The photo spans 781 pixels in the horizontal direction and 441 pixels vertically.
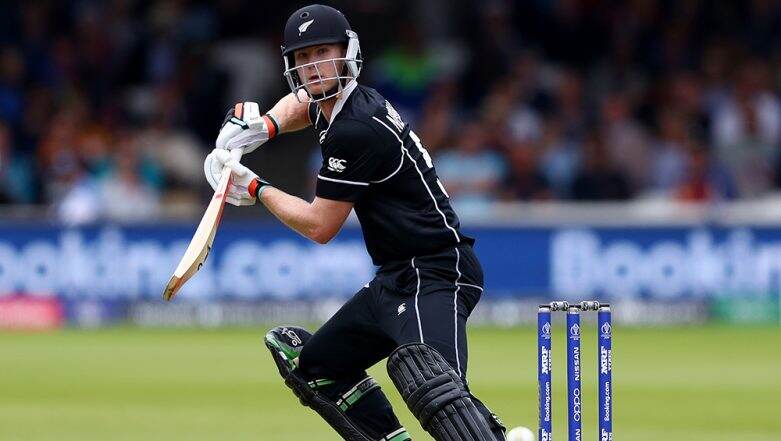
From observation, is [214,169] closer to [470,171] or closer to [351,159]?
[351,159]

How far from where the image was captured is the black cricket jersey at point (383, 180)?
4.93 meters

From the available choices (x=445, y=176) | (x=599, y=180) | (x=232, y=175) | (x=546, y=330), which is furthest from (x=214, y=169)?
(x=599, y=180)

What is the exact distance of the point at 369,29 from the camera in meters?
14.8

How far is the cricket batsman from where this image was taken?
4.87 meters

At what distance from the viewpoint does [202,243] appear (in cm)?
496

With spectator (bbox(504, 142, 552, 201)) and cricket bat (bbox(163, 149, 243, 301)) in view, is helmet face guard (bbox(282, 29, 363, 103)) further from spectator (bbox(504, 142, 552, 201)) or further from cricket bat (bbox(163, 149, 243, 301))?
spectator (bbox(504, 142, 552, 201))

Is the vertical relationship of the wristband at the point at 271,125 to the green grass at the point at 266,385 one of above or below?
above

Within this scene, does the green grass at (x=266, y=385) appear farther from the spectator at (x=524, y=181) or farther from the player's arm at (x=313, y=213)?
the player's arm at (x=313, y=213)

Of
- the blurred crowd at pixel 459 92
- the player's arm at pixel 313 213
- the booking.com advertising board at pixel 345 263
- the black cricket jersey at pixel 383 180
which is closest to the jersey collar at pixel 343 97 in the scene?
the black cricket jersey at pixel 383 180

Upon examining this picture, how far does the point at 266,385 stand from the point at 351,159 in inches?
155

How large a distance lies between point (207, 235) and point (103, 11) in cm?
1029

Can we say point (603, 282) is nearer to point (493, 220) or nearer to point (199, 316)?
point (493, 220)

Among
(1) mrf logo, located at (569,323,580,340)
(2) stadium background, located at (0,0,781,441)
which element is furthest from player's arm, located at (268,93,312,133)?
(2) stadium background, located at (0,0,781,441)

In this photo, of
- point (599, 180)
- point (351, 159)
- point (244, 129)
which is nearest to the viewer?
point (351, 159)
